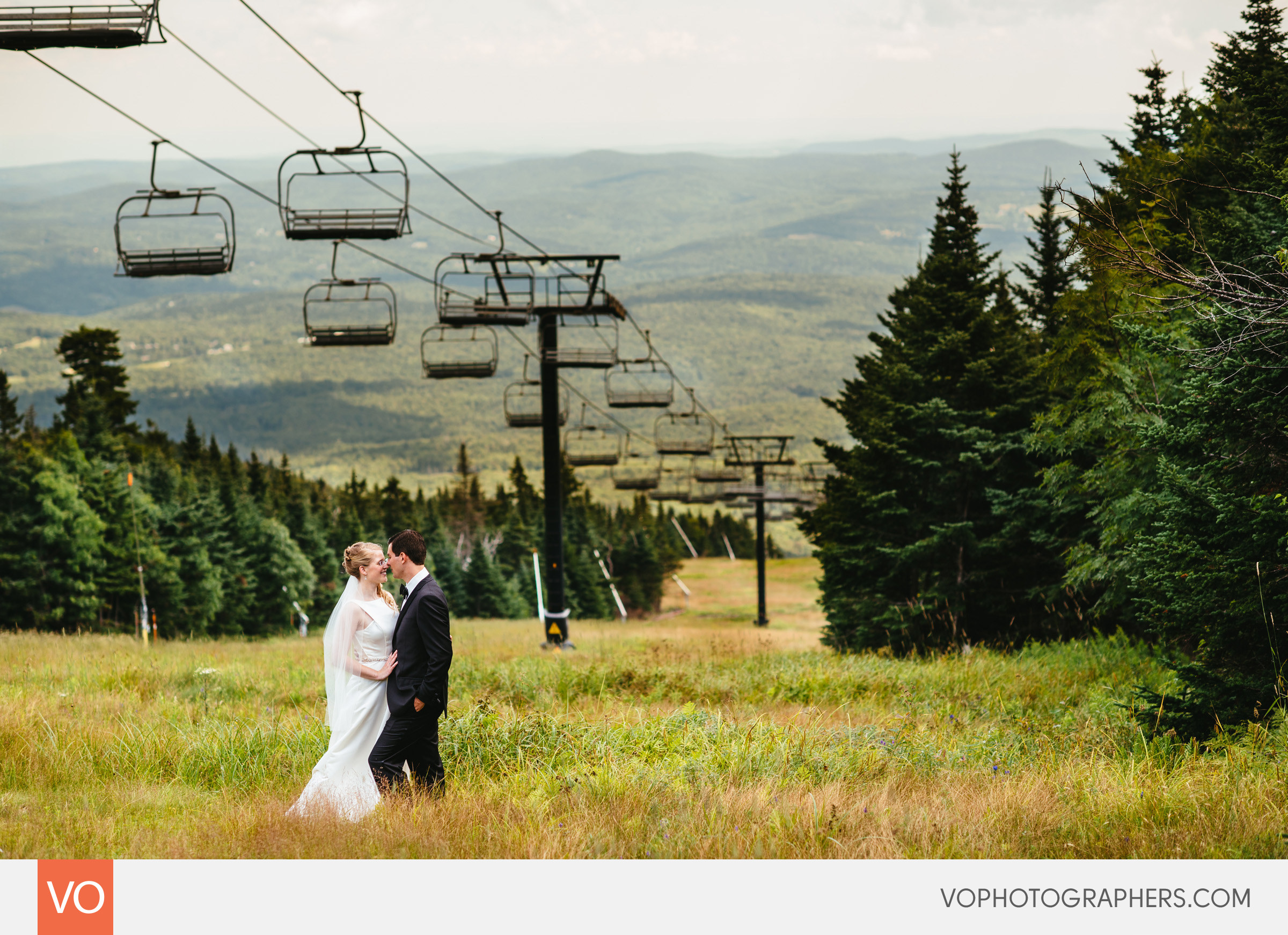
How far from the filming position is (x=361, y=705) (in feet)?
25.0

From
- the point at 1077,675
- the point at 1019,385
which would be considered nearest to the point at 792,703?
the point at 1077,675

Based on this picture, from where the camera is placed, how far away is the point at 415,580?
7.33 metres

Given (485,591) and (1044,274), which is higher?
(1044,274)

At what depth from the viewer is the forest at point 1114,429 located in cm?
903

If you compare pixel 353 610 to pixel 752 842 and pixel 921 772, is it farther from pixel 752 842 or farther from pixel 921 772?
pixel 921 772

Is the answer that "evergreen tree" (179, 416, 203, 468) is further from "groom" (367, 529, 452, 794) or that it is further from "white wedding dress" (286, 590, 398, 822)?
"groom" (367, 529, 452, 794)

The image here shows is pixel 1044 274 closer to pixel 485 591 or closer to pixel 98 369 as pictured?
pixel 485 591

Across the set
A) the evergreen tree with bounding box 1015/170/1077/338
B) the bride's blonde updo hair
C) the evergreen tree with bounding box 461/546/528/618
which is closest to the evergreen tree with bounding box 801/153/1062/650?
the evergreen tree with bounding box 1015/170/1077/338

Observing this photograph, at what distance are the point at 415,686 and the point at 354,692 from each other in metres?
0.62

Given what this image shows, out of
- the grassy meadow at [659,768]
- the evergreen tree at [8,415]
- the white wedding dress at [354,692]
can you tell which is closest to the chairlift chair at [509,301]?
the grassy meadow at [659,768]

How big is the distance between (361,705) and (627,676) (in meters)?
7.91

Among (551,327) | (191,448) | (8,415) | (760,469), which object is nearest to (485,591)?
(191,448)

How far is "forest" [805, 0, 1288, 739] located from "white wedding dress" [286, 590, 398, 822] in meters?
5.33

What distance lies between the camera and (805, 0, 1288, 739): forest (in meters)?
9.03
